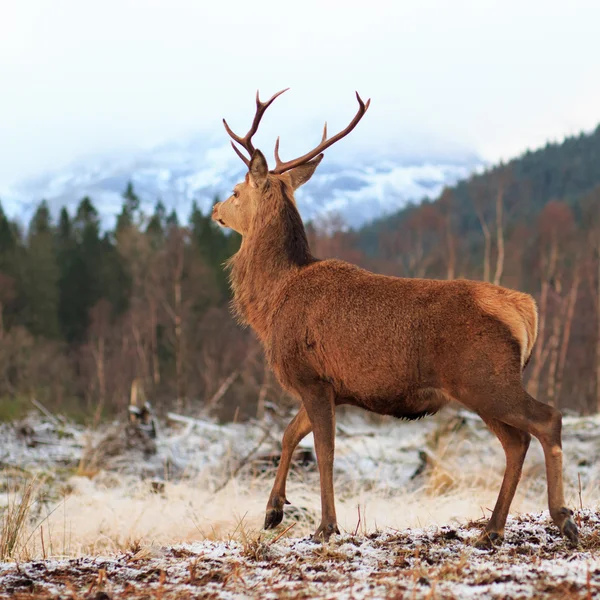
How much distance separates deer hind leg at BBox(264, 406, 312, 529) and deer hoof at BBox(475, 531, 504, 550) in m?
1.46

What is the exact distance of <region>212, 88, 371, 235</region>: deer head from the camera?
5789 millimetres

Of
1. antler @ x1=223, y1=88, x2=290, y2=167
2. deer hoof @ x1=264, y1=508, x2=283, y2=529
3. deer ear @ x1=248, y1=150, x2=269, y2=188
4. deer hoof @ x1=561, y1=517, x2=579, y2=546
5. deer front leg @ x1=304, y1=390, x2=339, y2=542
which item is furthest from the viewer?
antler @ x1=223, y1=88, x2=290, y2=167

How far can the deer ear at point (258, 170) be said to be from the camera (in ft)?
18.4

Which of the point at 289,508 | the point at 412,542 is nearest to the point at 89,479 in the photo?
the point at 289,508

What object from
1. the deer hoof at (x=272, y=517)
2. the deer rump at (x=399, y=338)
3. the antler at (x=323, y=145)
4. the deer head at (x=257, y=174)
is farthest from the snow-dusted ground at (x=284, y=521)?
the antler at (x=323, y=145)

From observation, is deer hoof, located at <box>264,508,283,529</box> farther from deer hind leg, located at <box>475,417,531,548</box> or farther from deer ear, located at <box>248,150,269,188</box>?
deer ear, located at <box>248,150,269,188</box>

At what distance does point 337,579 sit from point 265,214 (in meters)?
3.17

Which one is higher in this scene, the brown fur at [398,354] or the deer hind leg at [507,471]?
the brown fur at [398,354]

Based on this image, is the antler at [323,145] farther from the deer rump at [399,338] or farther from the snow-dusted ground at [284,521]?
the snow-dusted ground at [284,521]

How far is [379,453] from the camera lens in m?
12.6

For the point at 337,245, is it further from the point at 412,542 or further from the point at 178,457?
the point at 412,542

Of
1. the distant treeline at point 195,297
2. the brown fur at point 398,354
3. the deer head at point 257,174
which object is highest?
the deer head at point 257,174

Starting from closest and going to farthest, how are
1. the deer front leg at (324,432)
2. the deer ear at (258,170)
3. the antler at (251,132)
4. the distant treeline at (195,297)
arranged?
the deer front leg at (324,432) < the deer ear at (258,170) < the antler at (251,132) < the distant treeline at (195,297)

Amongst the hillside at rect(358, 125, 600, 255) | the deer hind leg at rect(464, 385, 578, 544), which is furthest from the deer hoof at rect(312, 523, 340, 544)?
the hillside at rect(358, 125, 600, 255)
